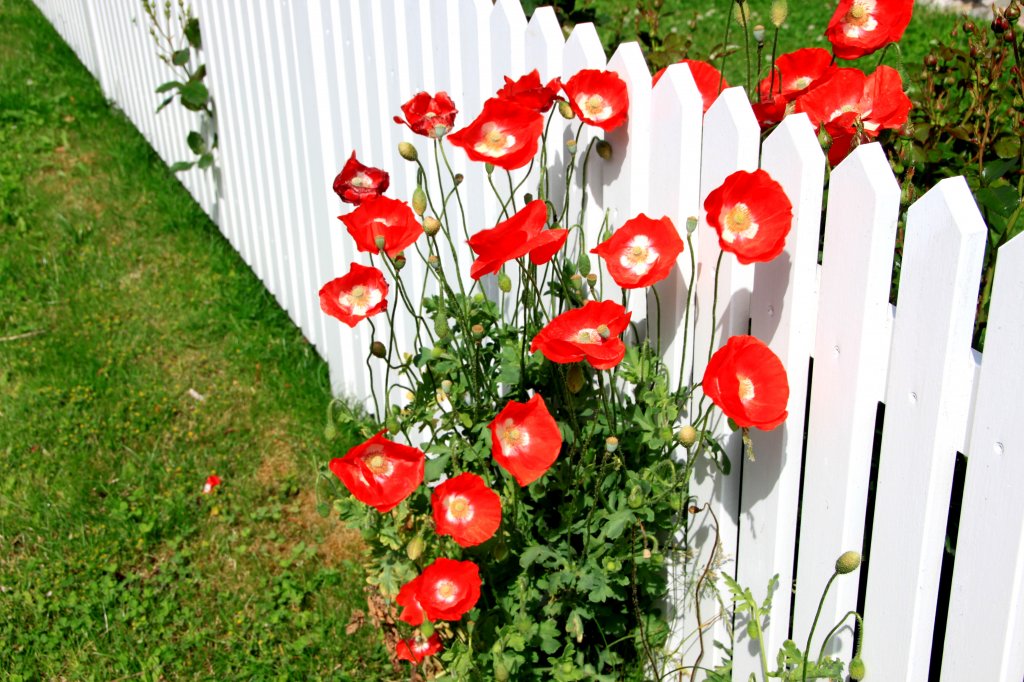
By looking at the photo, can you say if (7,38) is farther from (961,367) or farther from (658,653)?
(961,367)

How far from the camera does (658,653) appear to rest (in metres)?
2.14

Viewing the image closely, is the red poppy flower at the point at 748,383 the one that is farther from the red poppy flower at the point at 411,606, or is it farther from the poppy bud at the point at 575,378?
the red poppy flower at the point at 411,606

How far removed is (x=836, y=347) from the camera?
158 centimetres

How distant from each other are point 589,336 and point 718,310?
0.26 meters

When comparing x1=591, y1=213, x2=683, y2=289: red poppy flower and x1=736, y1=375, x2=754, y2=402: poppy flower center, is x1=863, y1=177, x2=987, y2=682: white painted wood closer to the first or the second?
x1=736, y1=375, x2=754, y2=402: poppy flower center

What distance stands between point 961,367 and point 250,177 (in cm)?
301

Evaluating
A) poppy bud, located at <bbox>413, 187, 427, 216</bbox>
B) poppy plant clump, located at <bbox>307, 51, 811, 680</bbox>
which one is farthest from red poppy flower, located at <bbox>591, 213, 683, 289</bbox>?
poppy bud, located at <bbox>413, 187, 427, 216</bbox>

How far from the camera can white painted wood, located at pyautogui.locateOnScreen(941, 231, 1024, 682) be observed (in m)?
1.28

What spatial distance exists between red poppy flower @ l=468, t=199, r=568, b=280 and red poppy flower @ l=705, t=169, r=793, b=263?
0.93 ft

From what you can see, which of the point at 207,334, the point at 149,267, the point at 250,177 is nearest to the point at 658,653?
the point at 207,334

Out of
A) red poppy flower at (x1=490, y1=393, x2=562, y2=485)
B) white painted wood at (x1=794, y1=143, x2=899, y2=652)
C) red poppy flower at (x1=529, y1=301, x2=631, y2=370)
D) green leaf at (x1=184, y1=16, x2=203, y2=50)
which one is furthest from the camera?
green leaf at (x1=184, y1=16, x2=203, y2=50)

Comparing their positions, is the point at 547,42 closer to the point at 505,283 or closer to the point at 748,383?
the point at 505,283

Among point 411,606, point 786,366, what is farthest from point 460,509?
point 786,366

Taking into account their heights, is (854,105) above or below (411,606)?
above
